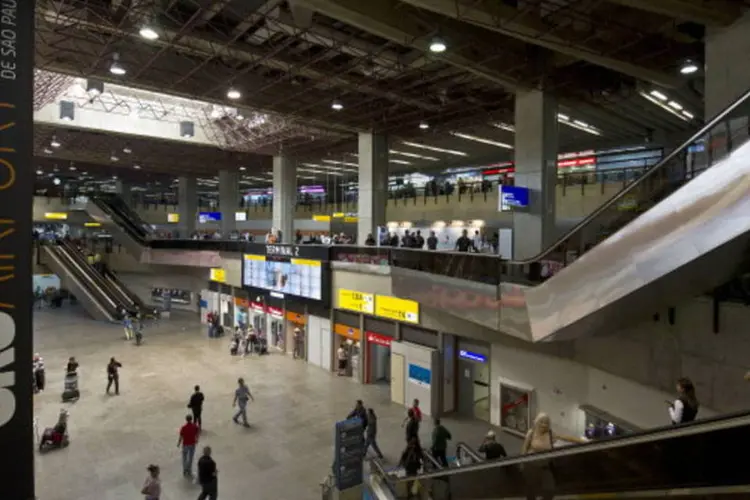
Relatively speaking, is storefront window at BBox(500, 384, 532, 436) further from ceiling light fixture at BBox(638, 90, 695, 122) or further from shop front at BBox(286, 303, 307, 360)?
ceiling light fixture at BBox(638, 90, 695, 122)

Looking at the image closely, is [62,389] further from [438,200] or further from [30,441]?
[438,200]

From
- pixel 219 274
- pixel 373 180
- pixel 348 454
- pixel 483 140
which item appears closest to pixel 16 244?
pixel 348 454

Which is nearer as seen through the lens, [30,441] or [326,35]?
[30,441]

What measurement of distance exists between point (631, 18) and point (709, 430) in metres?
11.0

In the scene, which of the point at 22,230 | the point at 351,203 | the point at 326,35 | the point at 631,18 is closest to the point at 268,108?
the point at 326,35

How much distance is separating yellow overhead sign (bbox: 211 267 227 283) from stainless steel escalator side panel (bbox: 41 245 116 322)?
705 centimetres

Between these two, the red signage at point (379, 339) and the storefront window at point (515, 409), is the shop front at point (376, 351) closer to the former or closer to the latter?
the red signage at point (379, 339)

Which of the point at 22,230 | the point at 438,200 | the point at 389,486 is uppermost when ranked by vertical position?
the point at 438,200

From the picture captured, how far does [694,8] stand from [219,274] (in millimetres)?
22600

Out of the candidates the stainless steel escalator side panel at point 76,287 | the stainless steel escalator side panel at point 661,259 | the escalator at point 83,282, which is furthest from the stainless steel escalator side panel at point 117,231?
the stainless steel escalator side panel at point 661,259

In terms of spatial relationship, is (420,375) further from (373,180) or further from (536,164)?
(373,180)

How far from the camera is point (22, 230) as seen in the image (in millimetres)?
4543

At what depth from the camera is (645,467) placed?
2.44 meters

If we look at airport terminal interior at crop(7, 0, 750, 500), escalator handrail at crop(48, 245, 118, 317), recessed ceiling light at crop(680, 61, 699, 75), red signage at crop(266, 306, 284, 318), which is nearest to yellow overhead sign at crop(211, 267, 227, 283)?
airport terminal interior at crop(7, 0, 750, 500)
